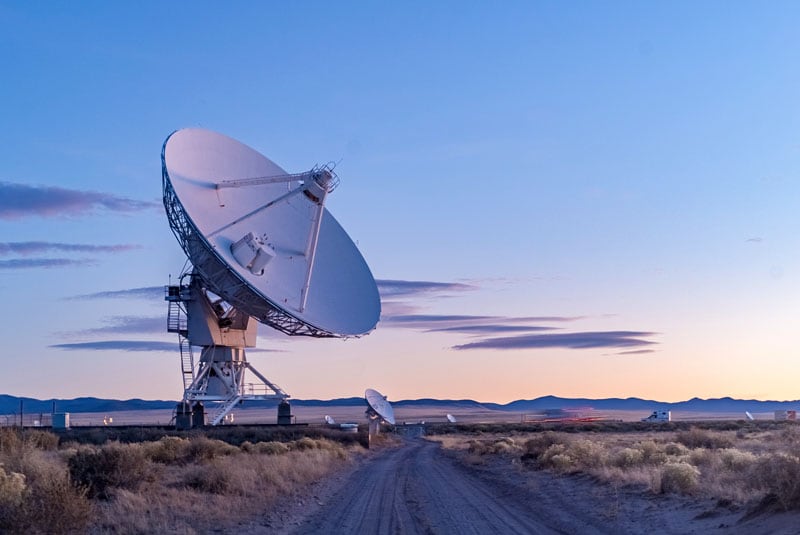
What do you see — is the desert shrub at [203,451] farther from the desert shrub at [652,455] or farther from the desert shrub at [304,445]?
the desert shrub at [652,455]

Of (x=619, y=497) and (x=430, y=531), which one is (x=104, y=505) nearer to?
(x=430, y=531)

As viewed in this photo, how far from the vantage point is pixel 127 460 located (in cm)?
2198

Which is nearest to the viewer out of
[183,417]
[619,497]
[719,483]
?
[719,483]

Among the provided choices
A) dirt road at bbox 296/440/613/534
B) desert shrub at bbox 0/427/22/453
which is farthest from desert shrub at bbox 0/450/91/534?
desert shrub at bbox 0/427/22/453

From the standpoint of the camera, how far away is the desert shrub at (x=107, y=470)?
21.0 m

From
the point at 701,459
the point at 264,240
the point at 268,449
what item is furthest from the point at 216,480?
the point at 264,240

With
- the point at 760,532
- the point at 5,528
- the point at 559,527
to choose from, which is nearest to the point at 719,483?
the point at 559,527

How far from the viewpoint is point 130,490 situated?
2141 centimetres

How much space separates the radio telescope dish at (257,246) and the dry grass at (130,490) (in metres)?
15.0

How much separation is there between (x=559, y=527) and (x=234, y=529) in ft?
20.6

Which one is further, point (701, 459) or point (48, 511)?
point (701, 459)

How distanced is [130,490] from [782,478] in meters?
14.2

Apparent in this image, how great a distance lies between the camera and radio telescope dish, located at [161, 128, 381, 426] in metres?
45.7

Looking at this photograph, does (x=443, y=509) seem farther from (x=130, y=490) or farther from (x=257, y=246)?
(x=257, y=246)
